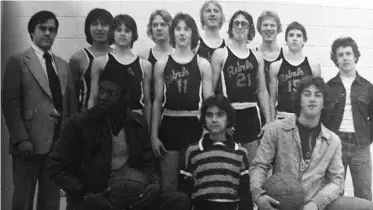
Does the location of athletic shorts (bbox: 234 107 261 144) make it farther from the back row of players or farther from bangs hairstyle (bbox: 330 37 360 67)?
bangs hairstyle (bbox: 330 37 360 67)

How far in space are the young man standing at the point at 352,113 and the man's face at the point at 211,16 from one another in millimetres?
941

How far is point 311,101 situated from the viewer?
Result: 420 centimetres

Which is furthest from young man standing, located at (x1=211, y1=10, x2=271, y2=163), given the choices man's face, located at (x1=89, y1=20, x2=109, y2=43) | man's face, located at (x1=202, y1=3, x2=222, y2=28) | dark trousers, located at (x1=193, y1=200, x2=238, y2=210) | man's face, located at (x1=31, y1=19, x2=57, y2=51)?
man's face, located at (x1=31, y1=19, x2=57, y2=51)

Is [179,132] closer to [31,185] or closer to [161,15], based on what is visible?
[161,15]

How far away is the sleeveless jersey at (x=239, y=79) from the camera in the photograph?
166 inches

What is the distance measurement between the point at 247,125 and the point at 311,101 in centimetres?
51

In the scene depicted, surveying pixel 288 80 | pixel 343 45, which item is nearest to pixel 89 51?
pixel 288 80

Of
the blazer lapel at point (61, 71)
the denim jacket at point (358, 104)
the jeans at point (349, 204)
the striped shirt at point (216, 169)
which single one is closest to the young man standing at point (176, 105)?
the striped shirt at point (216, 169)

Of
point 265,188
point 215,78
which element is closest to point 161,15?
point 215,78

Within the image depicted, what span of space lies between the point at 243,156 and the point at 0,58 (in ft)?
6.29

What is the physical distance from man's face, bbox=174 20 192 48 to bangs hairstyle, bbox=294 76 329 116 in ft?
2.96

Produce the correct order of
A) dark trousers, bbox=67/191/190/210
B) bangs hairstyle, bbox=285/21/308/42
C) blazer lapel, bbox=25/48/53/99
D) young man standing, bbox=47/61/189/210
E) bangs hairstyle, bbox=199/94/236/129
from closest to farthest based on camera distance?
1. young man standing, bbox=47/61/189/210
2. dark trousers, bbox=67/191/190/210
3. bangs hairstyle, bbox=199/94/236/129
4. blazer lapel, bbox=25/48/53/99
5. bangs hairstyle, bbox=285/21/308/42

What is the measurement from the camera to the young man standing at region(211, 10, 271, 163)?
165 inches

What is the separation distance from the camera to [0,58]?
4.14 metres
